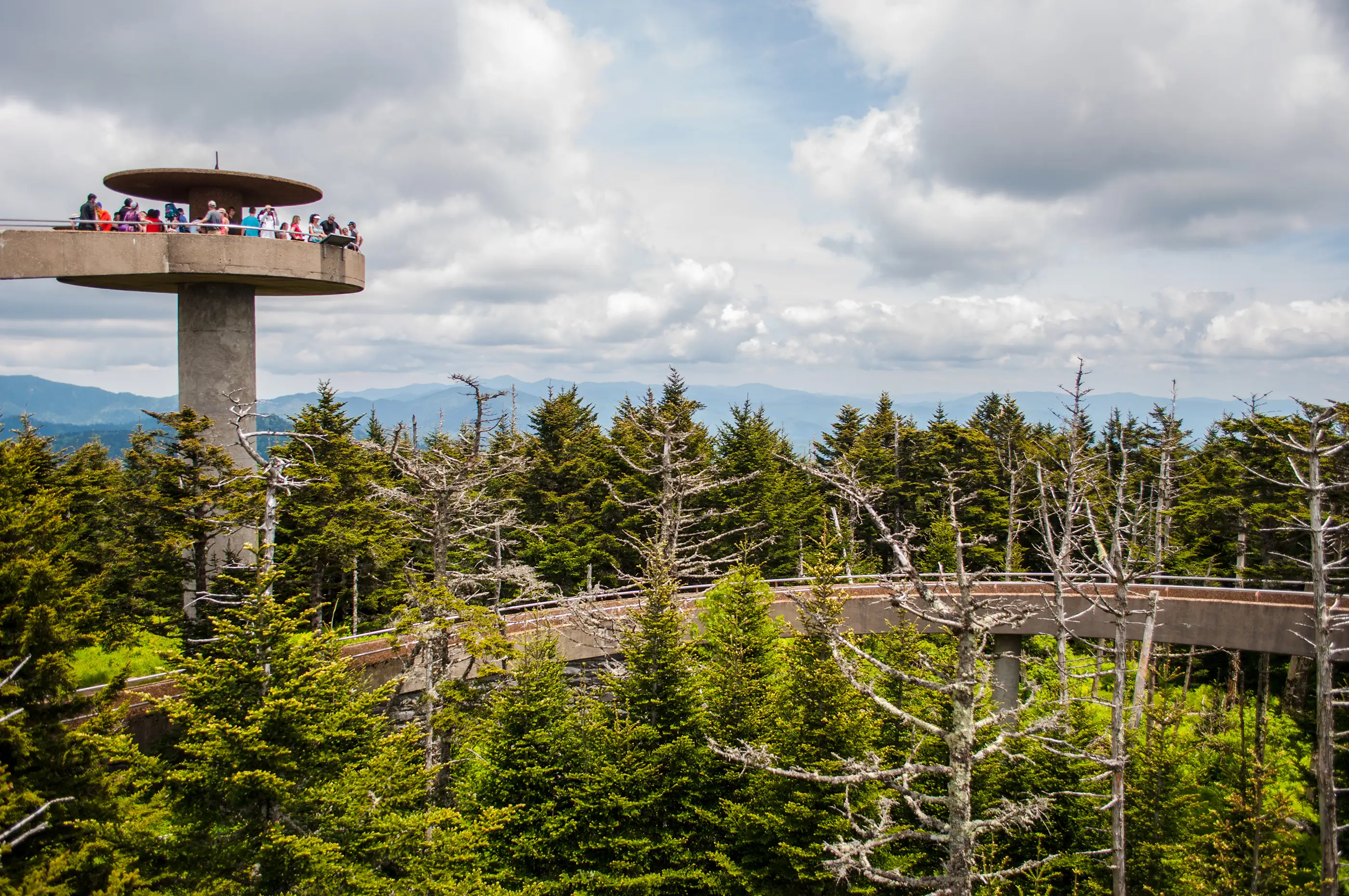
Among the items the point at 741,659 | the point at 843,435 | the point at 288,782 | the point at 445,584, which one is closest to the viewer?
the point at 288,782

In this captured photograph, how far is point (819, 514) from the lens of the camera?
1767 inches

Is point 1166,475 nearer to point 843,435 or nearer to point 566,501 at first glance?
point 843,435

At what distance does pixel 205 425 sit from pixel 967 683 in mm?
20719

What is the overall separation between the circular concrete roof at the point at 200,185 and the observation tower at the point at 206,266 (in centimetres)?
4

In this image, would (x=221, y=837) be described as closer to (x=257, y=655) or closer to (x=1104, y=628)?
(x=257, y=655)

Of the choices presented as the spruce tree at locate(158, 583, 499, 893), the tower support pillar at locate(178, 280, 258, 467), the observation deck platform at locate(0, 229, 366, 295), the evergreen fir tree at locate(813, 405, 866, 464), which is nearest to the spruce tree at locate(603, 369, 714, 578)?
the evergreen fir tree at locate(813, 405, 866, 464)

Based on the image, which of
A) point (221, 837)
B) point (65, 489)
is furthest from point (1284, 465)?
point (65, 489)

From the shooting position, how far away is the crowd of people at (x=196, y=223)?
24.6 metres

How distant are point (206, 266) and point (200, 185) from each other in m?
2.99

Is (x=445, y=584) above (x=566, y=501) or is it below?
below

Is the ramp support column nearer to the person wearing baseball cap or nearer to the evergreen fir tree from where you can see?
the evergreen fir tree

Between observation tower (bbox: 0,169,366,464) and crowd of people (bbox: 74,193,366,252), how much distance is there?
11.3 inches

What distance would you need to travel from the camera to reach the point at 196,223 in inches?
991

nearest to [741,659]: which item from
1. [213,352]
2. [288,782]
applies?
[288,782]
